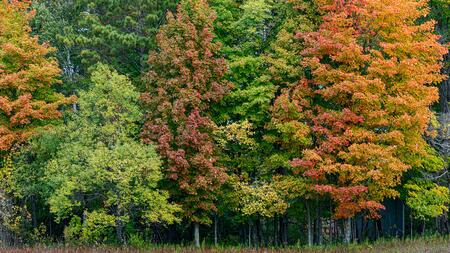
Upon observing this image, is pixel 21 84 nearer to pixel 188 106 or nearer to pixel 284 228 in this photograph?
pixel 188 106

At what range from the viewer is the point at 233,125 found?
30.4 meters

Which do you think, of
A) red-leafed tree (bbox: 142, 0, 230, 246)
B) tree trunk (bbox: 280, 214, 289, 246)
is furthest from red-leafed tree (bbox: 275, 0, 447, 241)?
tree trunk (bbox: 280, 214, 289, 246)

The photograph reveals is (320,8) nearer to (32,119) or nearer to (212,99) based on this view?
(212,99)

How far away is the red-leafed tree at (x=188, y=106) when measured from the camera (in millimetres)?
29047

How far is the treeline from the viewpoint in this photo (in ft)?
91.4

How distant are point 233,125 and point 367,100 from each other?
22.6 ft

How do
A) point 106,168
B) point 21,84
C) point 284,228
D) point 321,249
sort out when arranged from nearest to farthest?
point 321,249 < point 106,168 < point 21,84 < point 284,228

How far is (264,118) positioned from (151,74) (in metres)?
6.42

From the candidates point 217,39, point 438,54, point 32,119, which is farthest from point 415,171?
point 32,119

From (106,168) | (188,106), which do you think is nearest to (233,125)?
(188,106)

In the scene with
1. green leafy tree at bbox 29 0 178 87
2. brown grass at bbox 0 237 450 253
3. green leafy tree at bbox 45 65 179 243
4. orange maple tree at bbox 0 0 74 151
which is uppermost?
green leafy tree at bbox 29 0 178 87

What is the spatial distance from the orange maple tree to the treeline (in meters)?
0.11

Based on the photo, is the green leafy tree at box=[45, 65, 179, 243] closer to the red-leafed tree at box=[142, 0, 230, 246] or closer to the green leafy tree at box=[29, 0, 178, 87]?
the red-leafed tree at box=[142, 0, 230, 246]

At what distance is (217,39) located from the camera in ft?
112
